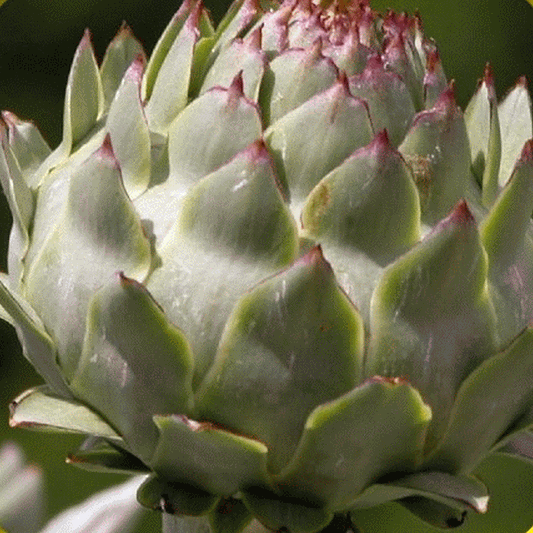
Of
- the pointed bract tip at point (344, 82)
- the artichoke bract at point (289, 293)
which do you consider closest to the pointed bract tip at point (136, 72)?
the artichoke bract at point (289, 293)

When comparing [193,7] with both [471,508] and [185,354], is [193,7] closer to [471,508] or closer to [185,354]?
[185,354]

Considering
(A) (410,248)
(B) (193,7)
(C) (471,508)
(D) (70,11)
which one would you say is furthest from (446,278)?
(D) (70,11)

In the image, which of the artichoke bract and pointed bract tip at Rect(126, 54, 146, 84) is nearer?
the artichoke bract

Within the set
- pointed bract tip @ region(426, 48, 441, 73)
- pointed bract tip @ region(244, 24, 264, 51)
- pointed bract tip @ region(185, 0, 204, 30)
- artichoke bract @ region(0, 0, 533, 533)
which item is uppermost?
pointed bract tip @ region(185, 0, 204, 30)

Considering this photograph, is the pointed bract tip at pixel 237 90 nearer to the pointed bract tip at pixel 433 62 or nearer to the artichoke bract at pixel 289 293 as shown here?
the artichoke bract at pixel 289 293

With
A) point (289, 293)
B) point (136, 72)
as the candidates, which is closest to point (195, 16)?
point (136, 72)

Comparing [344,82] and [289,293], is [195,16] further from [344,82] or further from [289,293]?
[289,293]

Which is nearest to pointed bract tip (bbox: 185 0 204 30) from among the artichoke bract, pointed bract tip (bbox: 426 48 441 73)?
the artichoke bract

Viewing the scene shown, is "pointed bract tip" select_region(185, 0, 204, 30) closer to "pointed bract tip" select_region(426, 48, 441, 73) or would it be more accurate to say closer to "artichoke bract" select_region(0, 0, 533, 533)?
"artichoke bract" select_region(0, 0, 533, 533)
